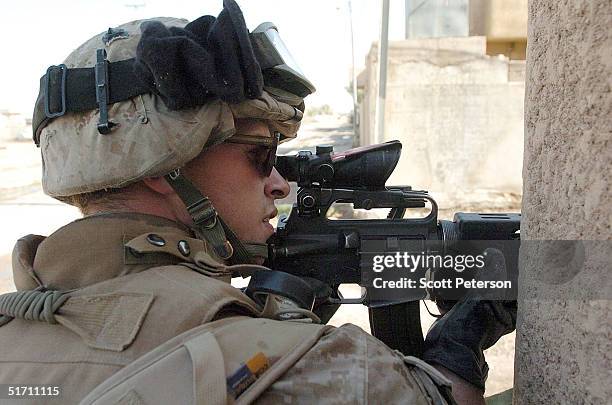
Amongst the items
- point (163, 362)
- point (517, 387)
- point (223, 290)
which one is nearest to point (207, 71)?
point (223, 290)

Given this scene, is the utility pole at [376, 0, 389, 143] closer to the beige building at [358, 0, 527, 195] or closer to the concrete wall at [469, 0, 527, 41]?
the beige building at [358, 0, 527, 195]

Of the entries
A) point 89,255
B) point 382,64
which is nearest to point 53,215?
point 382,64

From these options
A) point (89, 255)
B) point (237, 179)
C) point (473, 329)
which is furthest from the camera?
point (473, 329)

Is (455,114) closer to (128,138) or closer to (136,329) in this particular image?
(128,138)

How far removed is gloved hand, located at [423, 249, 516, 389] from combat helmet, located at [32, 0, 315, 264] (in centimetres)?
71

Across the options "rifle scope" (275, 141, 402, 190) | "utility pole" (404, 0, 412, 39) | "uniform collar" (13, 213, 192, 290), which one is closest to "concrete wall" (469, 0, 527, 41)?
"utility pole" (404, 0, 412, 39)

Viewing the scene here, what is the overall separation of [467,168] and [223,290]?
6774mm

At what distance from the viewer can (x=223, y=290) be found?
110cm

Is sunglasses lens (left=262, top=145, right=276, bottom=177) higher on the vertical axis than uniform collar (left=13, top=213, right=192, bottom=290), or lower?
higher

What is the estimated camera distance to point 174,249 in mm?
1212

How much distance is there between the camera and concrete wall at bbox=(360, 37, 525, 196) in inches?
286

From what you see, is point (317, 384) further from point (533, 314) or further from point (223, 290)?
point (533, 314)

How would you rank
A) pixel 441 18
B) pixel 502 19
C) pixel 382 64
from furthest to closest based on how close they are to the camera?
pixel 441 18 < pixel 502 19 < pixel 382 64

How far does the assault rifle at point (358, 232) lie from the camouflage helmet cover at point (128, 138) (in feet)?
1.92
